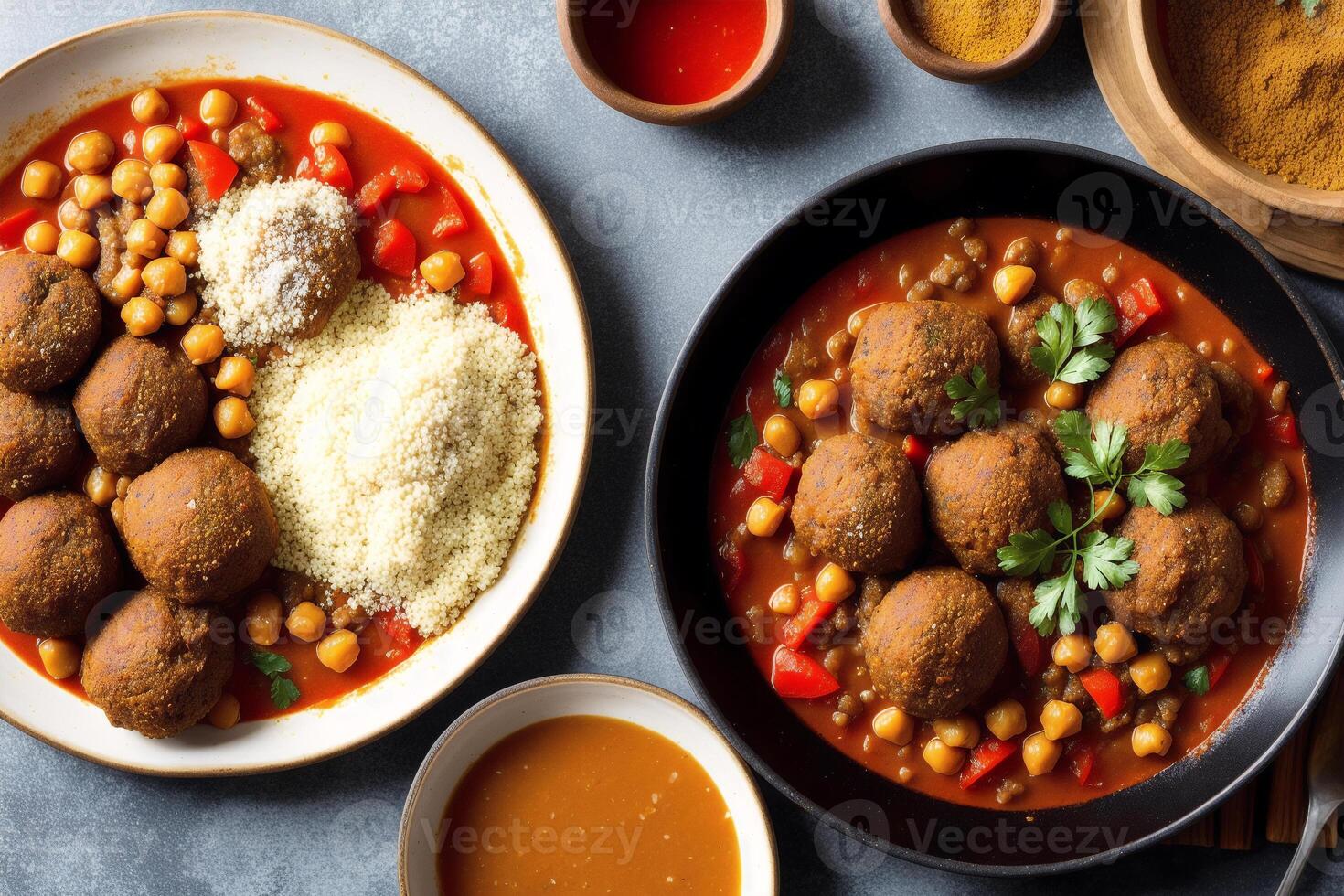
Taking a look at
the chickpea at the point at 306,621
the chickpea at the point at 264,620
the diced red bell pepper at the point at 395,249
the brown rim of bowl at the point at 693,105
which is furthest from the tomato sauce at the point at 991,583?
the chickpea at the point at 264,620

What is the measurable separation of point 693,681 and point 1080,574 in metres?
1.39

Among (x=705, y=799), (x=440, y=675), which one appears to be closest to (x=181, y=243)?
(x=440, y=675)

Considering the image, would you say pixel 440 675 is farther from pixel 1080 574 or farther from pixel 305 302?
pixel 1080 574

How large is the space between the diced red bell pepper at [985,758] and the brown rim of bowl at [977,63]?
2.36m

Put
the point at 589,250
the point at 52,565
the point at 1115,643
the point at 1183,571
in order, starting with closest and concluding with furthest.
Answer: the point at 1183,571 < the point at 1115,643 < the point at 52,565 < the point at 589,250

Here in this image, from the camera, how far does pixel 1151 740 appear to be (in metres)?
3.48

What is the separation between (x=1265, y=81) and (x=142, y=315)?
159 inches

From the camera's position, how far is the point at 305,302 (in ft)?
11.6

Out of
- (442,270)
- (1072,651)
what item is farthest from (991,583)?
(442,270)

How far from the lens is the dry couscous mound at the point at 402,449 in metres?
3.53

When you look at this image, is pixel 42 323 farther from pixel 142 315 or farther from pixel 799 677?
pixel 799 677

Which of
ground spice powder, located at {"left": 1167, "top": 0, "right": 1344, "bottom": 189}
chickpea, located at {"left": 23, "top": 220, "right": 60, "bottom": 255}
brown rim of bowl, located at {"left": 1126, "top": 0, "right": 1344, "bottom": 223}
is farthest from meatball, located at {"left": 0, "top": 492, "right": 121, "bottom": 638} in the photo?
ground spice powder, located at {"left": 1167, "top": 0, "right": 1344, "bottom": 189}

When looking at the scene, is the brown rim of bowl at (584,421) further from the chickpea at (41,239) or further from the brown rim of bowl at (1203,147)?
the brown rim of bowl at (1203,147)

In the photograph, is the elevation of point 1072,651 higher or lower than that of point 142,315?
lower
